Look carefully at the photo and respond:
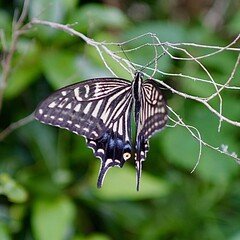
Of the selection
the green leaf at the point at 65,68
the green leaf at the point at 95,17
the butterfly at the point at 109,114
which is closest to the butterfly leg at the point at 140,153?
the butterfly at the point at 109,114

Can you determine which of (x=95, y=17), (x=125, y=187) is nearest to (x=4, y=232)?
(x=125, y=187)

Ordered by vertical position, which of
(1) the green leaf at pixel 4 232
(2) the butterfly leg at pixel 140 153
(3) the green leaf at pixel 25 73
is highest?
(2) the butterfly leg at pixel 140 153

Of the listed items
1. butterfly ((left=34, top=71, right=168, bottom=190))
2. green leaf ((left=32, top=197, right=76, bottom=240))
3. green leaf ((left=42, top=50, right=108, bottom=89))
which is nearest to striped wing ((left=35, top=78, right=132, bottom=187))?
butterfly ((left=34, top=71, right=168, bottom=190))

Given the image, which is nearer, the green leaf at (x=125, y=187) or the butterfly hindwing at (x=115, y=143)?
the butterfly hindwing at (x=115, y=143)

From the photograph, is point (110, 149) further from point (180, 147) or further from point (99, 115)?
point (180, 147)

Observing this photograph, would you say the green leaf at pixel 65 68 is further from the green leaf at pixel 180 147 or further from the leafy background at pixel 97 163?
the green leaf at pixel 180 147

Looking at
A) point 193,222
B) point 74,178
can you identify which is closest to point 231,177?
point 193,222
